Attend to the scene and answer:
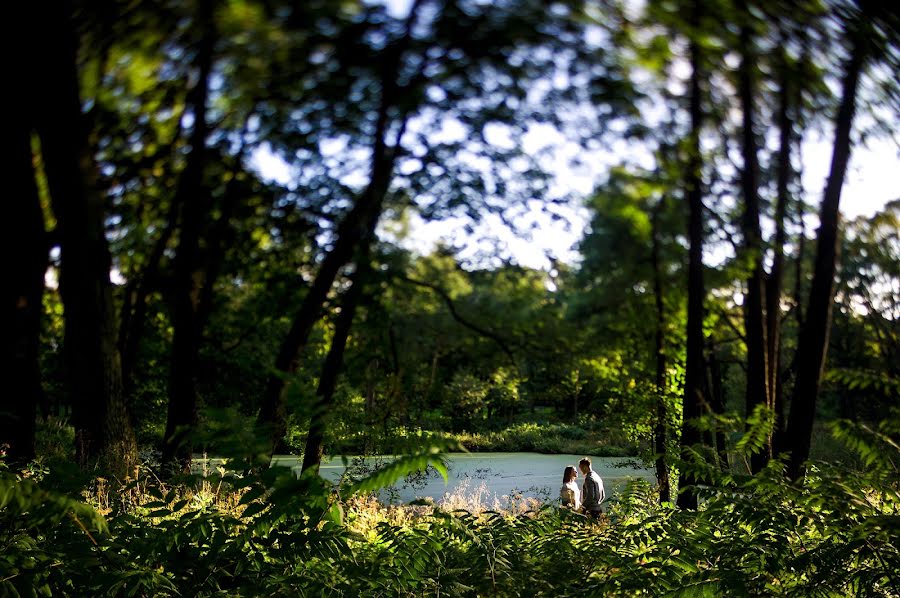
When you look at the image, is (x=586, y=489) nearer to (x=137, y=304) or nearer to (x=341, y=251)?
(x=137, y=304)

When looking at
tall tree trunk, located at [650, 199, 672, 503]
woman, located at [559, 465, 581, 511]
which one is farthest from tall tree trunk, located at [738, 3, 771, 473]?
woman, located at [559, 465, 581, 511]

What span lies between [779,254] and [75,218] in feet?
24.1

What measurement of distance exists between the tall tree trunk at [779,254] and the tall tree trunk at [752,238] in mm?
145

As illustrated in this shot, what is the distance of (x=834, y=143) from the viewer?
3.49m

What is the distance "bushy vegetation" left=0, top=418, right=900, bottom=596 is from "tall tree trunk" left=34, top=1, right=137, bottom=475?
69cm

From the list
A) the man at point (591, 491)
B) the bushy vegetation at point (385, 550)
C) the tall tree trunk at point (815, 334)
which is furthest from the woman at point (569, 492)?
the bushy vegetation at point (385, 550)

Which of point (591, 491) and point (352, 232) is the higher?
point (352, 232)

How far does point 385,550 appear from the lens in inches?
107

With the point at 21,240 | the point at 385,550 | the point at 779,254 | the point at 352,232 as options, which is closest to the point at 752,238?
the point at 779,254

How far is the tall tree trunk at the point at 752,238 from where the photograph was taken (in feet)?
8.24

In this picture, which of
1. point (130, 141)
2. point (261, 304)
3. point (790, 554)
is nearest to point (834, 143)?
point (790, 554)

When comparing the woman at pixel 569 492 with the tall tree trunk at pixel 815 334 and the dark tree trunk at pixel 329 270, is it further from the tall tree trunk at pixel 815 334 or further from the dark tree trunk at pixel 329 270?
the dark tree trunk at pixel 329 270

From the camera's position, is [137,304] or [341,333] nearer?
[341,333]

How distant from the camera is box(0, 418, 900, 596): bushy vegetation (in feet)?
6.81
